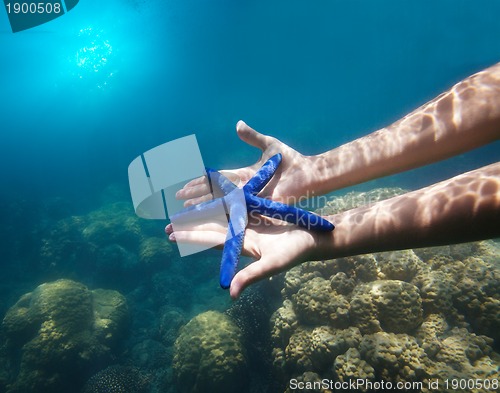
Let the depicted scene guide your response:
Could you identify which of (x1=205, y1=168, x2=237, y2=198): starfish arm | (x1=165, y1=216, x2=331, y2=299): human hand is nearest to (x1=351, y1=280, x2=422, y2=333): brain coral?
(x1=165, y1=216, x2=331, y2=299): human hand

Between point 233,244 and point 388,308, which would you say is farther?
point 388,308

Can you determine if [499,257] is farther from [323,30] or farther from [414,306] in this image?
[323,30]

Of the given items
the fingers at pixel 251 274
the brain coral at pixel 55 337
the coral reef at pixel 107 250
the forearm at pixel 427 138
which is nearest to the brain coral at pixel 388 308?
the forearm at pixel 427 138

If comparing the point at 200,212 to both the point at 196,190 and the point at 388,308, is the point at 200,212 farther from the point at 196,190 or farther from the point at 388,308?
the point at 388,308

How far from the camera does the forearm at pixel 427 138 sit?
96.8 inches

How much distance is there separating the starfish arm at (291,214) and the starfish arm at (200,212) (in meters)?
0.35

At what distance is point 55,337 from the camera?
7.25m

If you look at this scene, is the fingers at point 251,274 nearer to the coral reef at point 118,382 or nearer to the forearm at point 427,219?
the forearm at point 427,219

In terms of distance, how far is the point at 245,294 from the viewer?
7.04 metres

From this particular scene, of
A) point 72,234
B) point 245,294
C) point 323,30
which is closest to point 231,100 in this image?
point 323,30

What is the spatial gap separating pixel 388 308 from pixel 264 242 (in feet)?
10.3

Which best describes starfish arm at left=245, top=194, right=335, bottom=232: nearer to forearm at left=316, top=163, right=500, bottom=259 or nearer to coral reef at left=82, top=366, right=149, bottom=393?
forearm at left=316, top=163, right=500, bottom=259

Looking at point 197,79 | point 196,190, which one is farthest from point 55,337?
point 197,79

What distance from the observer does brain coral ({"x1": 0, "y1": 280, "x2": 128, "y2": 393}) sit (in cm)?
713
